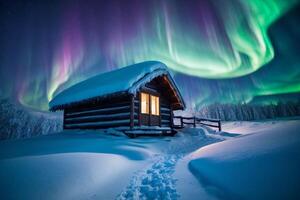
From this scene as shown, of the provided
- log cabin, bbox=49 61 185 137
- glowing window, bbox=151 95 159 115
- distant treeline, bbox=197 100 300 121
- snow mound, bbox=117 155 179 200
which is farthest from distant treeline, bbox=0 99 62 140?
distant treeline, bbox=197 100 300 121

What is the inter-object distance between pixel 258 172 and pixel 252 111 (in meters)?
86.7

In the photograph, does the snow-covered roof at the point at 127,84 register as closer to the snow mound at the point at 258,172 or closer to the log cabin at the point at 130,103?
the log cabin at the point at 130,103

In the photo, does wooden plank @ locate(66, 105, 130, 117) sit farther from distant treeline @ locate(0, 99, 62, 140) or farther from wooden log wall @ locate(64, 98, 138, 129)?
distant treeline @ locate(0, 99, 62, 140)

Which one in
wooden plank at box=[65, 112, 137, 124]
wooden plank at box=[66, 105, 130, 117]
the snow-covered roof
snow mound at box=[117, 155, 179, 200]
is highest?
the snow-covered roof

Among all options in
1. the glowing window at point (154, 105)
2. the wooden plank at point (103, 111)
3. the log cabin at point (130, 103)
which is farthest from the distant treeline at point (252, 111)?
the wooden plank at point (103, 111)

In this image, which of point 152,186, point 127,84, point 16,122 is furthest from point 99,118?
point 16,122

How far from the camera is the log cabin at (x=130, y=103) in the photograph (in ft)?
33.6

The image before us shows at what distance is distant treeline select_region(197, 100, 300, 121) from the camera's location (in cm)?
6969

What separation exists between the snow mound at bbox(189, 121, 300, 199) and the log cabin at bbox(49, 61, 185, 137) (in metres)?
7.03

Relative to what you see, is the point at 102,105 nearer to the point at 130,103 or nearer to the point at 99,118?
the point at 99,118

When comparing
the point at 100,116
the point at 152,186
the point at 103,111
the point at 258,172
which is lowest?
the point at 152,186

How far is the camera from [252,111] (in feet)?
249

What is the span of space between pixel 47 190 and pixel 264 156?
3838 mm

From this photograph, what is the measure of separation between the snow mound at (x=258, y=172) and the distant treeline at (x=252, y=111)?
77999mm
